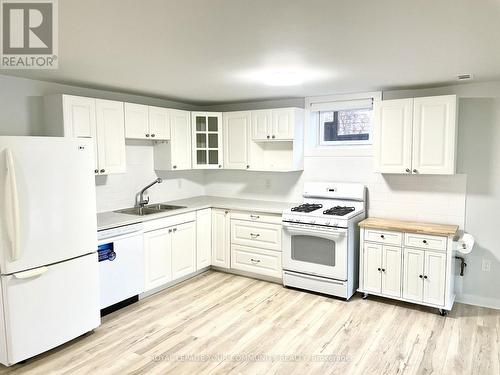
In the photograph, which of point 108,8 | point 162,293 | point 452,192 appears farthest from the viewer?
point 162,293

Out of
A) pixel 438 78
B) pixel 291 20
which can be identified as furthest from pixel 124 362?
pixel 438 78

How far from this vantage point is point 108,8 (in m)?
1.71

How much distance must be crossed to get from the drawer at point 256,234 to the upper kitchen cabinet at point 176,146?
1.02 metres

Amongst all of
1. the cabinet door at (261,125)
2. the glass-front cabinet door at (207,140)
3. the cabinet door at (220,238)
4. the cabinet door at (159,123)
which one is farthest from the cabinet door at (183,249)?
the cabinet door at (261,125)

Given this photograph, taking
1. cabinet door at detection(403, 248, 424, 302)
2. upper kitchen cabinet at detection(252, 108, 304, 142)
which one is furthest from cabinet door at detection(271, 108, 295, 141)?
cabinet door at detection(403, 248, 424, 302)

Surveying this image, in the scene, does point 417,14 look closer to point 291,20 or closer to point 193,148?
point 291,20

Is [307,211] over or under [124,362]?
over

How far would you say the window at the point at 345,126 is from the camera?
4227 millimetres

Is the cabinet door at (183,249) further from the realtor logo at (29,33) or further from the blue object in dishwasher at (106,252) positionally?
the realtor logo at (29,33)

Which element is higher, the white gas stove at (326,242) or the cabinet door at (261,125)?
the cabinet door at (261,125)

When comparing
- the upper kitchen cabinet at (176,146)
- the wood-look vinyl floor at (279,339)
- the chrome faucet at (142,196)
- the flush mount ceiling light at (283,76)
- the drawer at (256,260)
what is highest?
the flush mount ceiling light at (283,76)

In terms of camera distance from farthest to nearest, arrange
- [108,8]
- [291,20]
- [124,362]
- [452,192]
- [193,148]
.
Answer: [193,148]
[452,192]
[124,362]
[291,20]
[108,8]

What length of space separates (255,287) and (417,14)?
3.28 m

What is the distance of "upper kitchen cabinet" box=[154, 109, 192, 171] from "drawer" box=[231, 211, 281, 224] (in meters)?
0.91
